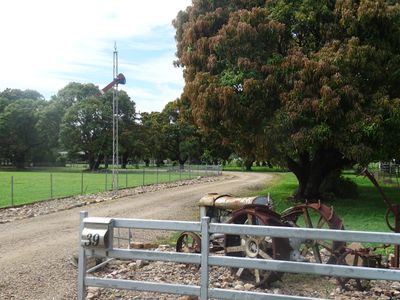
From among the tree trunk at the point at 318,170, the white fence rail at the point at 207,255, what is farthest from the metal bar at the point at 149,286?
the tree trunk at the point at 318,170

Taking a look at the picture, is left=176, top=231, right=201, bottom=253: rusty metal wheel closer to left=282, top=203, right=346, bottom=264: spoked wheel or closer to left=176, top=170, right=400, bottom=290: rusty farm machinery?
left=176, top=170, right=400, bottom=290: rusty farm machinery

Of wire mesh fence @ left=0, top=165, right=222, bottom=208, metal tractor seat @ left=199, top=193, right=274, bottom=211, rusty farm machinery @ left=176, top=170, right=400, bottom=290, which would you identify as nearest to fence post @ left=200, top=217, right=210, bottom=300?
rusty farm machinery @ left=176, top=170, right=400, bottom=290

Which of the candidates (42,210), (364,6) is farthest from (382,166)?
(42,210)

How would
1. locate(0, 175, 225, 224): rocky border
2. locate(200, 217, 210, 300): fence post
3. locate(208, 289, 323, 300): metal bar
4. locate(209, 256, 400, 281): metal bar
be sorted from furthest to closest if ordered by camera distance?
locate(0, 175, 225, 224): rocky border < locate(200, 217, 210, 300): fence post < locate(208, 289, 323, 300): metal bar < locate(209, 256, 400, 281): metal bar

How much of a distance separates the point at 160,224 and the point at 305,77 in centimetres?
1182

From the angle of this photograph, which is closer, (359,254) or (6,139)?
(359,254)

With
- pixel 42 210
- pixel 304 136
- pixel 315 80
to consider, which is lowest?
pixel 42 210

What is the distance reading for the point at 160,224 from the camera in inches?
211

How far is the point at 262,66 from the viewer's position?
17156 mm

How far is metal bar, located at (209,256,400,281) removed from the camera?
446cm

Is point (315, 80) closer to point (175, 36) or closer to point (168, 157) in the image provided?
point (175, 36)

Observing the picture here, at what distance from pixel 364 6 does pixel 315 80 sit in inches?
119

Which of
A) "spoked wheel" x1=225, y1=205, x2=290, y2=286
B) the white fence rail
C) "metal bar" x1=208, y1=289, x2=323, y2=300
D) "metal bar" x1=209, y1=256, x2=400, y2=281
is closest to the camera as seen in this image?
"metal bar" x1=209, y1=256, x2=400, y2=281

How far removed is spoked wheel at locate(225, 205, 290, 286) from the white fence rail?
80.2 inches
